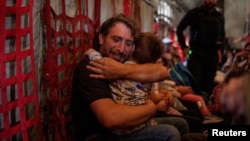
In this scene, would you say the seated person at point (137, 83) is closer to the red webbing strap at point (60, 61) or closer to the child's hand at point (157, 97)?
the red webbing strap at point (60, 61)

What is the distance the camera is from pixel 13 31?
1345 millimetres

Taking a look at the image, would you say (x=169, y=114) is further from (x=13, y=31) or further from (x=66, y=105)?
(x=13, y=31)

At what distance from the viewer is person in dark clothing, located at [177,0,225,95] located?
3883 millimetres

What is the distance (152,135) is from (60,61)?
56 centimetres

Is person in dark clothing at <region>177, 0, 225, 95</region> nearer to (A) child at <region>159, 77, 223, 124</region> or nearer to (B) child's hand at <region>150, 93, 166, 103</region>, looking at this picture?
(A) child at <region>159, 77, 223, 124</region>

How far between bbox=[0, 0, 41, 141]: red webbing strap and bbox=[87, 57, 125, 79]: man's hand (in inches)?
10.5

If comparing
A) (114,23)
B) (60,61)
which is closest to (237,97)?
(114,23)

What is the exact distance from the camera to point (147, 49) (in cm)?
187

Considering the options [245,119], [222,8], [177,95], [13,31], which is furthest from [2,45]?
[222,8]

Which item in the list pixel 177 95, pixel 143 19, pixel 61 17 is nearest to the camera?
pixel 61 17

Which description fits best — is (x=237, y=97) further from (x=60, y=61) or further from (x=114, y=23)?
(x=60, y=61)

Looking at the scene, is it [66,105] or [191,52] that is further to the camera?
[191,52]

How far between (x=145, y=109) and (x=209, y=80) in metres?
2.52

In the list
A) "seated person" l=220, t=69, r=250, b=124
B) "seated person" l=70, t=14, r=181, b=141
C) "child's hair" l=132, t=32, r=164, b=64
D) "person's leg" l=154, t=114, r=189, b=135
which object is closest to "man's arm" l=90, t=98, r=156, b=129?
"seated person" l=70, t=14, r=181, b=141
